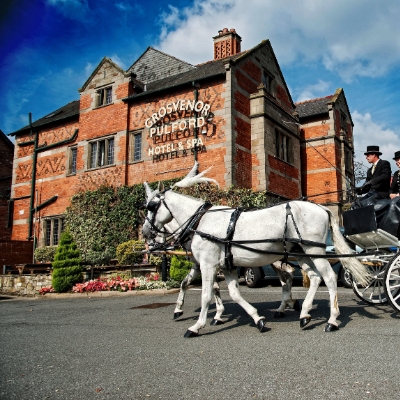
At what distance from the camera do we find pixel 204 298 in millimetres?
6293

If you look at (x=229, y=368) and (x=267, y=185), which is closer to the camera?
(x=229, y=368)

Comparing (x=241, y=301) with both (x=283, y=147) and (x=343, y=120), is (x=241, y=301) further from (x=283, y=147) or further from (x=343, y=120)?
(x=343, y=120)

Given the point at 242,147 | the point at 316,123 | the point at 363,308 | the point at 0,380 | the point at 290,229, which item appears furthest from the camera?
the point at 316,123

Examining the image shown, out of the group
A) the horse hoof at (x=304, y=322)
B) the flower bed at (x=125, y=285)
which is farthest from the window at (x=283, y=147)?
the horse hoof at (x=304, y=322)

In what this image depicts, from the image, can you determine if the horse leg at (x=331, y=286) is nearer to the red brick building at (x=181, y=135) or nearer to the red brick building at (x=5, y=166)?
the red brick building at (x=181, y=135)

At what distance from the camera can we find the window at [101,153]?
76.2 ft

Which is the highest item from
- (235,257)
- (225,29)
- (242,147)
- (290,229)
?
(225,29)

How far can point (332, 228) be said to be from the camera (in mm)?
6758

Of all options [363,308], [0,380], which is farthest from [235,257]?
[0,380]

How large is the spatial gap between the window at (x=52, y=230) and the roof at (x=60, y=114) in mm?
6291

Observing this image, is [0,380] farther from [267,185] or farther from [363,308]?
[267,185]

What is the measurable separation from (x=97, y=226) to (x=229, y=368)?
60.9 feet

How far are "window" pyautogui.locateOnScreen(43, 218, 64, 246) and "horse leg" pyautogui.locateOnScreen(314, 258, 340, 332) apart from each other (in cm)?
2024

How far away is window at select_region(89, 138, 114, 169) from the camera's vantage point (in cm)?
2323
